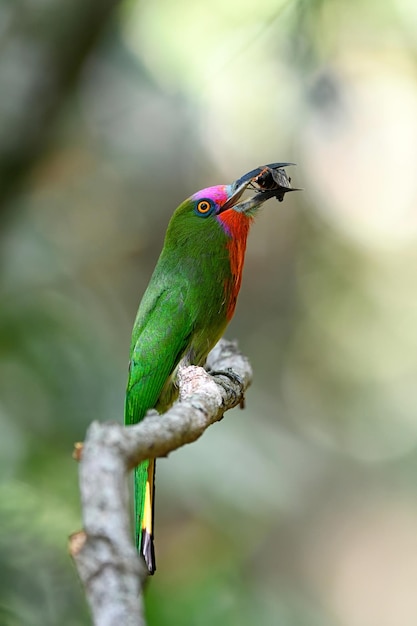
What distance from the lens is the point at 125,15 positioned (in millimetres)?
5395

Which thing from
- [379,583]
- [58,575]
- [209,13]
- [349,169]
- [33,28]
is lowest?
[58,575]

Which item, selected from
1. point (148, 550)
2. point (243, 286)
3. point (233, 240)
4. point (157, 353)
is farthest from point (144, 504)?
point (243, 286)

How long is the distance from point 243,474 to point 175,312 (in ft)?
6.26

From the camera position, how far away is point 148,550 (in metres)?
2.61

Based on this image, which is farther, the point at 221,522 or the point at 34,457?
the point at 221,522

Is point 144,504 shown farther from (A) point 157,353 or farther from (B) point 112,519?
(B) point 112,519

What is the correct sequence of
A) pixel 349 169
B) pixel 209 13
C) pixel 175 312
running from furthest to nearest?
pixel 349 169, pixel 209 13, pixel 175 312

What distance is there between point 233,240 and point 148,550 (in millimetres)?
1107

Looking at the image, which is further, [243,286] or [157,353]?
[243,286]

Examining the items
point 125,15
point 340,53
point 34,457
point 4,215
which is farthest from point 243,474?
point 340,53

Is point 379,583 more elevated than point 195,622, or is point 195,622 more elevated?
point 379,583

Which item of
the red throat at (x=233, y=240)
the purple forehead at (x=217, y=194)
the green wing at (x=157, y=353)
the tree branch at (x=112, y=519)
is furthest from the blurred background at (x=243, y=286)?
the tree branch at (x=112, y=519)

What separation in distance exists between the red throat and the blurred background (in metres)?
1.12

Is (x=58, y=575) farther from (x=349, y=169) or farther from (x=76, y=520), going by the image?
(x=349, y=169)
